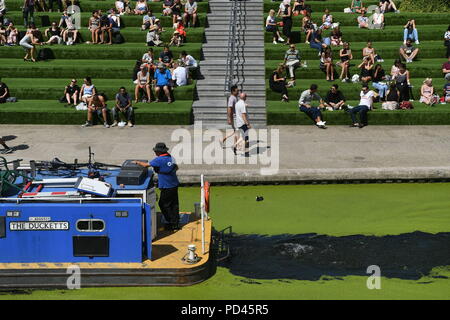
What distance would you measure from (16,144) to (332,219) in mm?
9231

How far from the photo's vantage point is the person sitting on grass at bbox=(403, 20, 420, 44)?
84.9ft

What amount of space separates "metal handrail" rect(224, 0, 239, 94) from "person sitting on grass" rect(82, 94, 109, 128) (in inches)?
145

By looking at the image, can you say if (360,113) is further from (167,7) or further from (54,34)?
(54,34)

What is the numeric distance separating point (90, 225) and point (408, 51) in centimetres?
1655

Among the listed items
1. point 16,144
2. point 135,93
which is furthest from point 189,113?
point 16,144

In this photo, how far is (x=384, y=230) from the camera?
14.5 metres

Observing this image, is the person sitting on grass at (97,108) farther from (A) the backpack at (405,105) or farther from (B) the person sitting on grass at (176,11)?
(A) the backpack at (405,105)

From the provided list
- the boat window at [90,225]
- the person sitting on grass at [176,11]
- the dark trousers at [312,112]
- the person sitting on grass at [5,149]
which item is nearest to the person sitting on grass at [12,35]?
the person sitting on grass at [176,11]

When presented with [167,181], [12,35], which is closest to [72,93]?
[12,35]

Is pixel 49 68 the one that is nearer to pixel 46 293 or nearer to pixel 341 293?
pixel 46 293

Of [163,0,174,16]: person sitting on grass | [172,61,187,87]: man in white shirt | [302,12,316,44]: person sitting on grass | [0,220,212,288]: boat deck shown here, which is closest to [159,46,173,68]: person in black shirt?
[172,61,187,87]: man in white shirt

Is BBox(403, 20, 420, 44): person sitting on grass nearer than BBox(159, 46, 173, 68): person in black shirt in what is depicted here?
No

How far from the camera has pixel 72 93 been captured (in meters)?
23.1

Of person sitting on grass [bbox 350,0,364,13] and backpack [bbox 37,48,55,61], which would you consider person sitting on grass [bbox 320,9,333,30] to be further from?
backpack [bbox 37,48,55,61]
